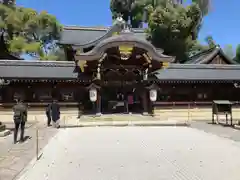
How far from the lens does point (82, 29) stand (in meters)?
33.5

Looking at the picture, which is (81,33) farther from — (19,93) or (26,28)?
(19,93)

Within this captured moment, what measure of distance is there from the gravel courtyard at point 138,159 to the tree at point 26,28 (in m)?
22.9

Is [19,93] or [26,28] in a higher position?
[26,28]

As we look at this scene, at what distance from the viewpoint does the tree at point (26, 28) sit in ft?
96.5

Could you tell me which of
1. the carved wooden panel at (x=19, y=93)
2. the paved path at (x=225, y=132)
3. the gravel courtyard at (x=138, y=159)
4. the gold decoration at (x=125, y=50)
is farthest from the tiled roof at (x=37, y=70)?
the paved path at (x=225, y=132)

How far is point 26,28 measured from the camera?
31609mm

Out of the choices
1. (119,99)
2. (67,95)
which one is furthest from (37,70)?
(119,99)

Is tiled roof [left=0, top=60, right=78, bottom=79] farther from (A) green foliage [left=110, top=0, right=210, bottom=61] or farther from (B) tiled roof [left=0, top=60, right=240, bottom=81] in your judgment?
(A) green foliage [left=110, top=0, right=210, bottom=61]

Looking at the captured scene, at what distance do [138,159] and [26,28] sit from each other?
2868cm

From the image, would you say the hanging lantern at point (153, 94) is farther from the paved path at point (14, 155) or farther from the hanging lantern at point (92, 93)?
the paved path at point (14, 155)

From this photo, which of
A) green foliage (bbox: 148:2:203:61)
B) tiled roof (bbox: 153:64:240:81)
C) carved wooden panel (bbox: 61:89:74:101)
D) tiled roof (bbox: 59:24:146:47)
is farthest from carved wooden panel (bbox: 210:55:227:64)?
carved wooden panel (bbox: 61:89:74:101)

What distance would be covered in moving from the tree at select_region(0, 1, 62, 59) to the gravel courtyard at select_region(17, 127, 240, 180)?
2287 centimetres

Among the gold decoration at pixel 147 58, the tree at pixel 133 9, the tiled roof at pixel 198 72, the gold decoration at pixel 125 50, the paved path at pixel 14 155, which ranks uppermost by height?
the tree at pixel 133 9

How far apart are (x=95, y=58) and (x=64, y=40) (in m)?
15.2
